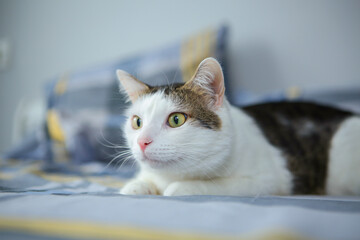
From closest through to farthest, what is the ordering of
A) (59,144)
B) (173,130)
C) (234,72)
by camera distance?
(173,130)
(59,144)
(234,72)

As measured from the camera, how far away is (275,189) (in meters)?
0.88

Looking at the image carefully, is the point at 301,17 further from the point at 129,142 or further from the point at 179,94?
the point at 129,142

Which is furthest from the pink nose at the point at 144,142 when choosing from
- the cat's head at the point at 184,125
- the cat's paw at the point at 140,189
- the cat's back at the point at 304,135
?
the cat's back at the point at 304,135

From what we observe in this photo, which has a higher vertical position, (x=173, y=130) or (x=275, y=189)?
(x=173, y=130)

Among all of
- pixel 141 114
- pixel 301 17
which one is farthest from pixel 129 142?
pixel 301 17

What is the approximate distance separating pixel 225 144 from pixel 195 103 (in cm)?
17

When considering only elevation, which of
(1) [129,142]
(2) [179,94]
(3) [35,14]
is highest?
(3) [35,14]

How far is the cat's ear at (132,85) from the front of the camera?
977 mm

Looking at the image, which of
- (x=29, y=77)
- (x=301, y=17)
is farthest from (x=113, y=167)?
(x=29, y=77)

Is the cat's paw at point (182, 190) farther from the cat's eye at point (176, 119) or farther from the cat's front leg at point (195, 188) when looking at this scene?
the cat's eye at point (176, 119)

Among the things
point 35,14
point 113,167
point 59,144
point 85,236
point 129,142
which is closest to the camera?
point 85,236

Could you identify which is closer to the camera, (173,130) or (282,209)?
(282,209)

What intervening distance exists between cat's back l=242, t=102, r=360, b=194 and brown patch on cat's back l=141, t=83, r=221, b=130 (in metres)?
0.33

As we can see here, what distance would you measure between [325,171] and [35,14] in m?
2.99
